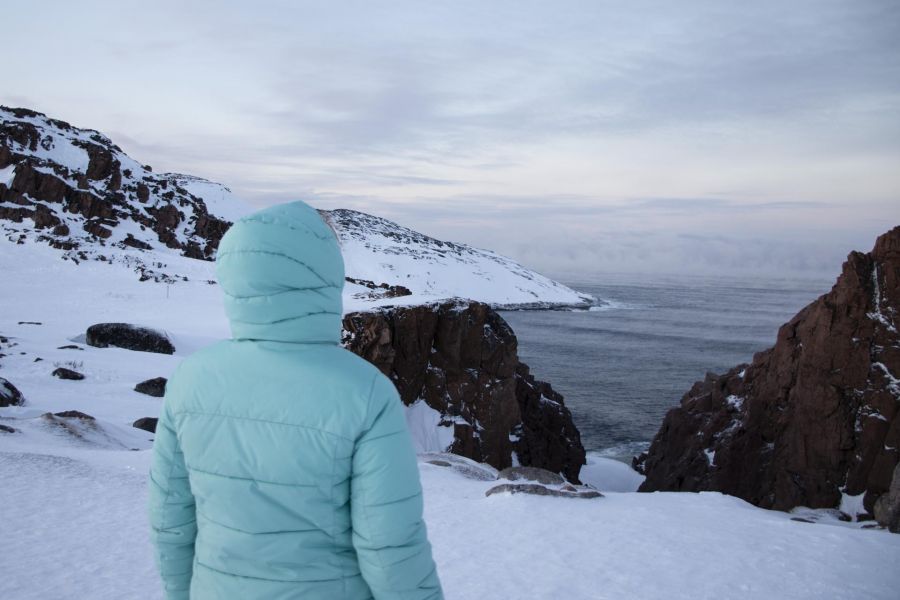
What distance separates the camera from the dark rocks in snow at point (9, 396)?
12820 millimetres

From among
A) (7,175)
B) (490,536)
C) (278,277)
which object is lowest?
(490,536)

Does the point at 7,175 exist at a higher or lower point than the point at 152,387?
higher

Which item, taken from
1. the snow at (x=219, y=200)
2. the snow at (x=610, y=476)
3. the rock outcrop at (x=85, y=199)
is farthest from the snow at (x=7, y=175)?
the snow at (x=610, y=476)

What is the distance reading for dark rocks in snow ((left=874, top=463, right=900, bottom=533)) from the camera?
352 inches

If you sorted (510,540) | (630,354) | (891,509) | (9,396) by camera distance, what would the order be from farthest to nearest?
(630,354) < (9,396) < (891,509) < (510,540)

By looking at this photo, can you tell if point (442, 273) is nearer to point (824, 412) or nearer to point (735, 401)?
point (735, 401)

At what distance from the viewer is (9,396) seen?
42.8ft

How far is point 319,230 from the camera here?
2.30m

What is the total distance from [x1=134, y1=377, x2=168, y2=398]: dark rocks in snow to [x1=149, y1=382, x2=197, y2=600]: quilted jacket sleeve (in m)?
15.2

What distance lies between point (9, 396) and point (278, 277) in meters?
14.2

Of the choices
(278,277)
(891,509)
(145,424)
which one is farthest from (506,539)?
(145,424)

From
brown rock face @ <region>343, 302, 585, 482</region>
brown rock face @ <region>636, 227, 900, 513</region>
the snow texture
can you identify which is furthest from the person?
brown rock face @ <region>636, 227, 900, 513</region>

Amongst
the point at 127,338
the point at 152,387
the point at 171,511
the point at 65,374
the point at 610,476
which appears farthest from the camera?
the point at 610,476

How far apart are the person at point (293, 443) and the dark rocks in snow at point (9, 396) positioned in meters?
13.5
